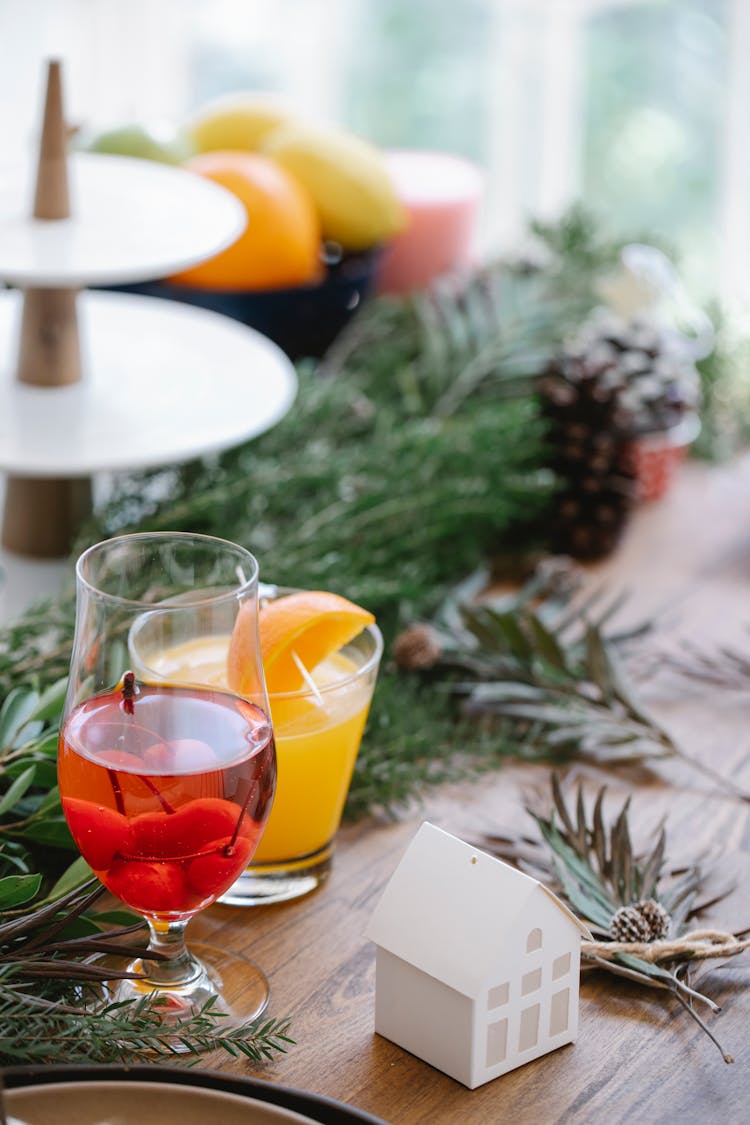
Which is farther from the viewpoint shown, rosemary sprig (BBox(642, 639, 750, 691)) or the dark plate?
rosemary sprig (BBox(642, 639, 750, 691))

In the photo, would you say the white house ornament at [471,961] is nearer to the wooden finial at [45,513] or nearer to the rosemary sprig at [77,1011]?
the rosemary sprig at [77,1011]

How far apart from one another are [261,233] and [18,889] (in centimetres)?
84

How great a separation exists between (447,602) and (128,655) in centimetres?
49

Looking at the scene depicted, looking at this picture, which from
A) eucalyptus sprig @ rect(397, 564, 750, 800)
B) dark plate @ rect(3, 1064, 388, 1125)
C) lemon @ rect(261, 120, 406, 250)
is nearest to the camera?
dark plate @ rect(3, 1064, 388, 1125)

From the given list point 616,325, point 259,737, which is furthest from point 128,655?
point 616,325

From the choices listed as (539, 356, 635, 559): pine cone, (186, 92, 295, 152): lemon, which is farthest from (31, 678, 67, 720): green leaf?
(186, 92, 295, 152): lemon

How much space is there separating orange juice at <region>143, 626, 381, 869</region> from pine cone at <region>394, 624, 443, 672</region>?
191mm

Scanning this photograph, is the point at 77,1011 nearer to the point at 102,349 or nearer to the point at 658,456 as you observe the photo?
the point at 102,349

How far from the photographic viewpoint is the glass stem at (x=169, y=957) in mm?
704

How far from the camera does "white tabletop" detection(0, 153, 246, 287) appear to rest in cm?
103

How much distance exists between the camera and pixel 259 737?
67cm

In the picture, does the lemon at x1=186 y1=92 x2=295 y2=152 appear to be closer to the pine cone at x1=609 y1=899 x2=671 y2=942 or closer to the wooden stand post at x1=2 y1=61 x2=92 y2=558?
the wooden stand post at x1=2 y1=61 x2=92 y2=558

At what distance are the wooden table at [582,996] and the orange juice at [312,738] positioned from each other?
0.03m

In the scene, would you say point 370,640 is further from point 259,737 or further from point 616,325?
point 616,325
